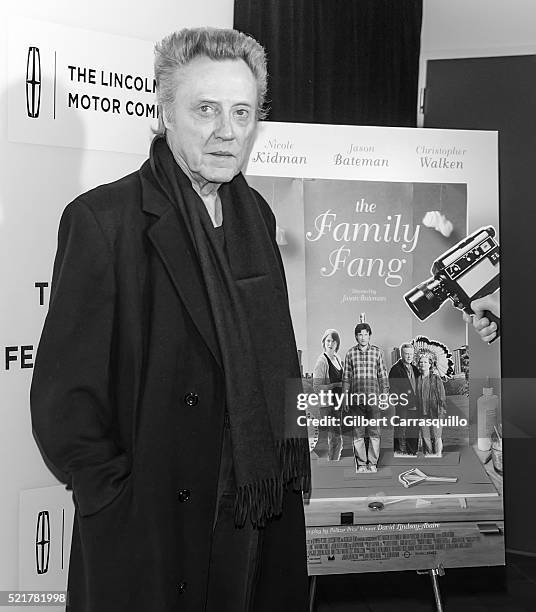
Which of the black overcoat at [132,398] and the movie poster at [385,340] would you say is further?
the movie poster at [385,340]

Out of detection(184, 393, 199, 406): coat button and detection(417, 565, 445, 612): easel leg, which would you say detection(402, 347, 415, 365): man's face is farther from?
detection(184, 393, 199, 406): coat button

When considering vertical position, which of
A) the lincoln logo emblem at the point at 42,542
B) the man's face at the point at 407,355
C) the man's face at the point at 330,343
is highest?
the man's face at the point at 330,343

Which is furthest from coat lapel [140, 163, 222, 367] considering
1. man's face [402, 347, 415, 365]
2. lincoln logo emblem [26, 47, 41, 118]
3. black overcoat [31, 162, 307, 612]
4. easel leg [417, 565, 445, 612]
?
easel leg [417, 565, 445, 612]

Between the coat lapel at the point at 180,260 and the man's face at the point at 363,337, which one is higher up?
the coat lapel at the point at 180,260

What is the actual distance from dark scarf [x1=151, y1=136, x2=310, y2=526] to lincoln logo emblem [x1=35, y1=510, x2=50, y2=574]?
2.58 ft

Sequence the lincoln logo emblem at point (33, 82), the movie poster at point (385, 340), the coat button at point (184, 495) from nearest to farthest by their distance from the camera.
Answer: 1. the coat button at point (184, 495)
2. the lincoln logo emblem at point (33, 82)
3. the movie poster at point (385, 340)

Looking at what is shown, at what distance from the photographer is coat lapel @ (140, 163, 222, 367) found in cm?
166

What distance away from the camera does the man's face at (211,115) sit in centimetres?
170

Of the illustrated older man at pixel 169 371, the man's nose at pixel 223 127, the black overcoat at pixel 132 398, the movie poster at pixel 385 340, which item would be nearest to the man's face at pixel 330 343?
the movie poster at pixel 385 340

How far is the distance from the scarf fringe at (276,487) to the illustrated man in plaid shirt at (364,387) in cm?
48

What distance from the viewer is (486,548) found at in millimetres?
2508

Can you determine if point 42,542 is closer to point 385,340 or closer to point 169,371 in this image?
point 169,371

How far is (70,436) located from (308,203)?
1132 mm

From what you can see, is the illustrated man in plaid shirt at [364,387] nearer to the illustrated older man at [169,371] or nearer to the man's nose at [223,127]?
the illustrated older man at [169,371]
